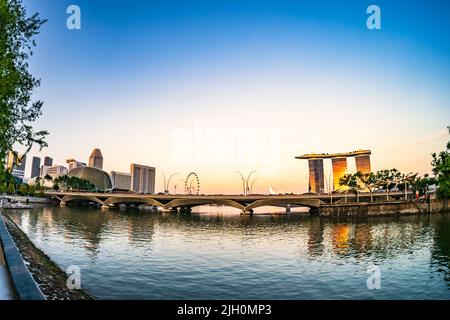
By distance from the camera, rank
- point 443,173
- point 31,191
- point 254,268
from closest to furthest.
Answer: point 254,268 < point 443,173 < point 31,191

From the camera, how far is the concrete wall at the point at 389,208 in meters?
97.2

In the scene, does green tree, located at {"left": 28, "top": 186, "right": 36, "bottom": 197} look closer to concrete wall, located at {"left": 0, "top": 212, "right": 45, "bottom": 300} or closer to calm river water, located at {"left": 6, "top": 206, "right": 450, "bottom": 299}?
calm river water, located at {"left": 6, "top": 206, "right": 450, "bottom": 299}

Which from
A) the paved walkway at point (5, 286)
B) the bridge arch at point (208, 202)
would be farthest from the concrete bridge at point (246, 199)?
the paved walkway at point (5, 286)

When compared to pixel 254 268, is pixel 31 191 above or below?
above

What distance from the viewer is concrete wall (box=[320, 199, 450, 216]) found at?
3826 inches

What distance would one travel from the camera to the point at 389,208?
98.2 metres

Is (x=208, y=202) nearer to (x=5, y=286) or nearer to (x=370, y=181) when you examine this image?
(x=370, y=181)

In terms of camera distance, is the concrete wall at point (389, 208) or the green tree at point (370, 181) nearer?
the concrete wall at point (389, 208)

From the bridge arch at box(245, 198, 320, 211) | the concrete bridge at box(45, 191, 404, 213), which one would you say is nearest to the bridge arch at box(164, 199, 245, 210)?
the concrete bridge at box(45, 191, 404, 213)

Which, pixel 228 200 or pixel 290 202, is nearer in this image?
pixel 290 202

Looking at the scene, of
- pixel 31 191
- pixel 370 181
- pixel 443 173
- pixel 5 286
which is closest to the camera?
pixel 5 286

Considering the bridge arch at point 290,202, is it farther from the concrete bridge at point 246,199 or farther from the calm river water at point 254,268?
the calm river water at point 254,268

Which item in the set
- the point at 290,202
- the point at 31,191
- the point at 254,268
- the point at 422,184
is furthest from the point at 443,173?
the point at 31,191
